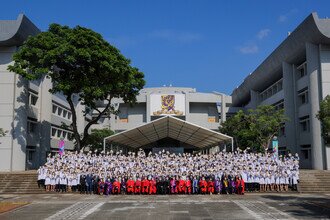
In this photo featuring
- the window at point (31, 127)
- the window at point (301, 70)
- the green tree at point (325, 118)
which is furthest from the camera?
the window at point (301, 70)

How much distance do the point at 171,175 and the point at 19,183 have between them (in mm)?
10610

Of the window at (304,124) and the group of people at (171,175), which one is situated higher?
the window at (304,124)

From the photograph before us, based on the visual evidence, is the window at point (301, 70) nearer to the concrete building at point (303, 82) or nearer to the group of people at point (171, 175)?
the concrete building at point (303, 82)

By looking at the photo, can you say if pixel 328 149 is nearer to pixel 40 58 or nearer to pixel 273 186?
pixel 273 186

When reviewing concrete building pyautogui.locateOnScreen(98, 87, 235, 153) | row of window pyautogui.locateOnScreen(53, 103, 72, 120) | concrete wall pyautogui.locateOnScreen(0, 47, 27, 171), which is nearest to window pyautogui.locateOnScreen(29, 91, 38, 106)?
concrete wall pyautogui.locateOnScreen(0, 47, 27, 171)

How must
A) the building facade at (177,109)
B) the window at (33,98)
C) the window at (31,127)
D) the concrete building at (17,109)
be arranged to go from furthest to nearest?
1. the building facade at (177,109)
2. the window at (33,98)
3. the window at (31,127)
4. the concrete building at (17,109)

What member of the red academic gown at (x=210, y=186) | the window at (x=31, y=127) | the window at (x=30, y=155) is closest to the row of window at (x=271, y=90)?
the red academic gown at (x=210, y=186)

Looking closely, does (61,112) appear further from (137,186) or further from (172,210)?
(172,210)

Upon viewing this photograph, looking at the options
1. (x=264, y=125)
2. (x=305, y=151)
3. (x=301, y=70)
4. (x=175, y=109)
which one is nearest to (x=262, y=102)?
(x=175, y=109)

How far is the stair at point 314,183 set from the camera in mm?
24859

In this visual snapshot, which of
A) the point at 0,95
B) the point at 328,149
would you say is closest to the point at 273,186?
the point at 328,149

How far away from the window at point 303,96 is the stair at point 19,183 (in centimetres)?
2612

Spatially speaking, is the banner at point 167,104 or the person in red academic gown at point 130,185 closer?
the person in red academic gown at point 130,185

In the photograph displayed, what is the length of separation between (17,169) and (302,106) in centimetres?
2767
